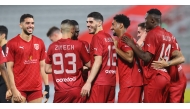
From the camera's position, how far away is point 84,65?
27.4 feet

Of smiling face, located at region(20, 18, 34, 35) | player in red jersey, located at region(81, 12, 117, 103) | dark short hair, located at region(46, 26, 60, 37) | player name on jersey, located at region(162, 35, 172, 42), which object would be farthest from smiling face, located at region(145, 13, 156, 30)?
dark short hair, located at region(46, 26, 60, 37)

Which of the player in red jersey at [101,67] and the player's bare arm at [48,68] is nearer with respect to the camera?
the player in red jersey at [101,67]

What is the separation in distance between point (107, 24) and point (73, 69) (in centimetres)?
344

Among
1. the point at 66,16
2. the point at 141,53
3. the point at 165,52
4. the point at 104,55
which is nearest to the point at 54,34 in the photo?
the point at 66,16

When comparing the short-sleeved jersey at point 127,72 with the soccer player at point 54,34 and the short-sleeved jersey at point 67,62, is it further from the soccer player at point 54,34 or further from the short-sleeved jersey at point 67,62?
the soccer player at point 54,34

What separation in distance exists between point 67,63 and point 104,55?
68cm

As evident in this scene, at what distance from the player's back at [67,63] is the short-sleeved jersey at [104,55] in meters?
0.26

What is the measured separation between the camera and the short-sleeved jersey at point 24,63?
884 cm

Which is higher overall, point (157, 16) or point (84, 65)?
point (157, 16)

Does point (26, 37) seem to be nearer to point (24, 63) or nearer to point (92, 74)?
point (24, 63)

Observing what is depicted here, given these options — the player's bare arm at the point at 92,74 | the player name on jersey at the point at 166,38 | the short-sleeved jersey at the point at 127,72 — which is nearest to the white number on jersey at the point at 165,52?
the player name on jersey at the point at 166,38
